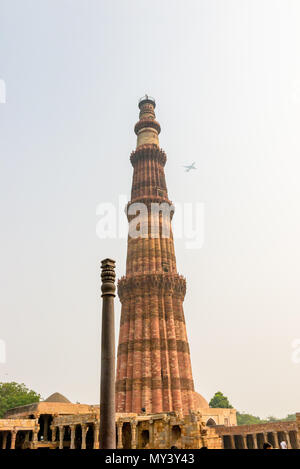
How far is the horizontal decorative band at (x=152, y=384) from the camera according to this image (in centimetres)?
3202

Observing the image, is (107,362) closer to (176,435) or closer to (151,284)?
(176,435)

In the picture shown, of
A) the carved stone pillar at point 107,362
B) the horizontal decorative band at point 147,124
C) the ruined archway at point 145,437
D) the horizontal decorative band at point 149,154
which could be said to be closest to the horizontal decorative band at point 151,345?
the ruined archway at point 145,437

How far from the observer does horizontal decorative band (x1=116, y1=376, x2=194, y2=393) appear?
32.0 metres

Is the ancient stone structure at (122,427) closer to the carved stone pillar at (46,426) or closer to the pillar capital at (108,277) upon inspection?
the carved stone pillar at (46,426)

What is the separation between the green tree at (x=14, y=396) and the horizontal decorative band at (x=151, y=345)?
25.0m

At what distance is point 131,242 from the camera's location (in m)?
39.0

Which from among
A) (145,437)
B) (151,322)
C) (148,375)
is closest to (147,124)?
(151,322)

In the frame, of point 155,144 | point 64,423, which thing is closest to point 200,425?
point 64,423

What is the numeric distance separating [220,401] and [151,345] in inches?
1479

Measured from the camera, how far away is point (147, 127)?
4403 cm

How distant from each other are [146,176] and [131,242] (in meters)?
7.16

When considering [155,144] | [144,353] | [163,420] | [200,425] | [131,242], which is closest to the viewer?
[200,425]
